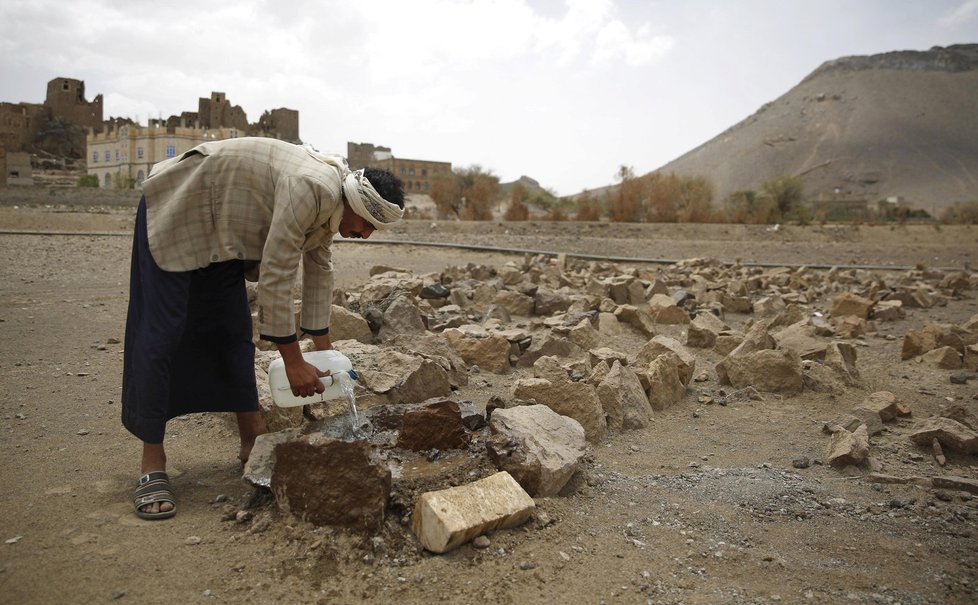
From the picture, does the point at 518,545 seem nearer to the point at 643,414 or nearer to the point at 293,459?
the point at 293,459

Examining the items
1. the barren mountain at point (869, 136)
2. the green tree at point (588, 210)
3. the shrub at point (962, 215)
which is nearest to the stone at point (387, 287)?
the green tree at point (588, 210)

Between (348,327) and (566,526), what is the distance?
117 inches

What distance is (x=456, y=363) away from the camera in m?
4.95

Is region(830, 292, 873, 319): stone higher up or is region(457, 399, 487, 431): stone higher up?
region(830, 292, 873, 319): stone

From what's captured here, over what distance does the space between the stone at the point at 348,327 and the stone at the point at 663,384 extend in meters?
2.17

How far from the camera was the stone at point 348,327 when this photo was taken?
514 centimetres

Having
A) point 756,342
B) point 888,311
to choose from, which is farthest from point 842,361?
point 888,311

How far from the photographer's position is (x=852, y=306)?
8.28 m

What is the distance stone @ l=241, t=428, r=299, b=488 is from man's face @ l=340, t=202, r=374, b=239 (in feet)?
2.87

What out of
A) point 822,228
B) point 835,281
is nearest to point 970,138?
point 822,228

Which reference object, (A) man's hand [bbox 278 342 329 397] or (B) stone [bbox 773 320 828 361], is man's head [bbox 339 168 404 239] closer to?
(A) man's hand [bbox 278 342 329 397]

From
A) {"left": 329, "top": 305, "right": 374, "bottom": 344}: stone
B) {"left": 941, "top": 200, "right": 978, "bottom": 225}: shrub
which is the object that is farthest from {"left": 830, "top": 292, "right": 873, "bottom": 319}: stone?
{"left": 941, "top": 200, "right": 978, "bottom": 225}: shrub

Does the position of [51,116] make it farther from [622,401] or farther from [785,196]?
[622,401]

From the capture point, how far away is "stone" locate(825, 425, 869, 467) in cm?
334
